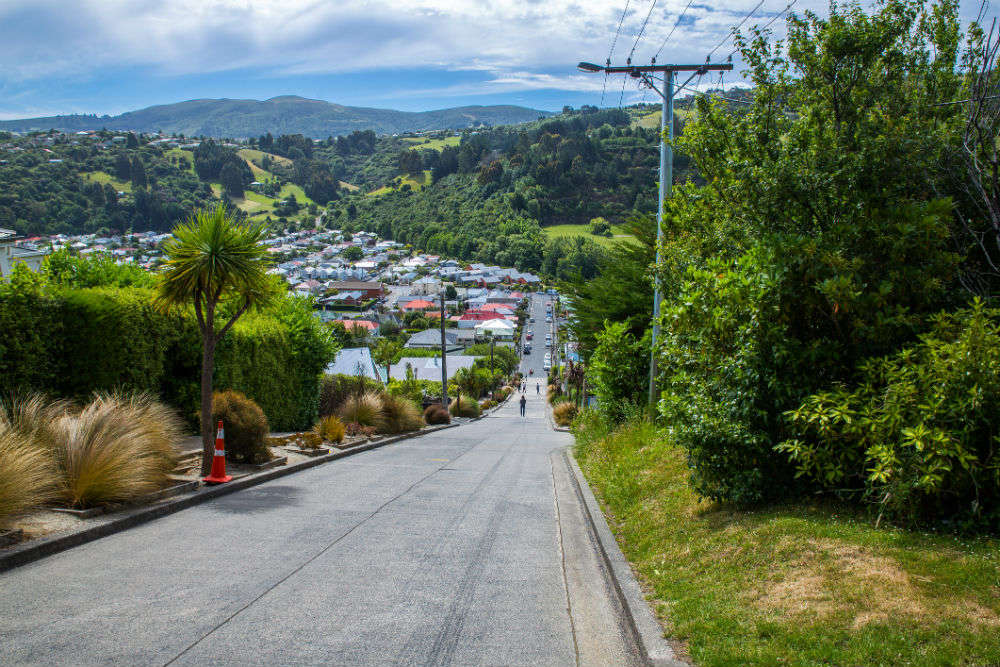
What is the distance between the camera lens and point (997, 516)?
17.2ft

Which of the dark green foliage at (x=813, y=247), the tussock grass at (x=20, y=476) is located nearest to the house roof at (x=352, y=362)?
the tussock grass at (x=20, y=476)

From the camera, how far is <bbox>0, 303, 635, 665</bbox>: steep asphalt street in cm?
453

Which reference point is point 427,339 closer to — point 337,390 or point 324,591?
point 337,390

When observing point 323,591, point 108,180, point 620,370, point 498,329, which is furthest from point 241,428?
point 108,180

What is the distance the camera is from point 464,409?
4444 centimetres

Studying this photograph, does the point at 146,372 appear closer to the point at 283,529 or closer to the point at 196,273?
the point at 196,273

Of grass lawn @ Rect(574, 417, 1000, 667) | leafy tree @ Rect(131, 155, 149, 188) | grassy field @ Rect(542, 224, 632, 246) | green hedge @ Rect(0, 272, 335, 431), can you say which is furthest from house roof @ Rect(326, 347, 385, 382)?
leafy tree @ Rect(131, 155, 149, 188)

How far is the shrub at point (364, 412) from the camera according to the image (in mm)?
20516

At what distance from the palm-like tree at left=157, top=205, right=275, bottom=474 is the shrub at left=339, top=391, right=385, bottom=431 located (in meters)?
9.73

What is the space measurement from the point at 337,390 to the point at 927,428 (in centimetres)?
2291

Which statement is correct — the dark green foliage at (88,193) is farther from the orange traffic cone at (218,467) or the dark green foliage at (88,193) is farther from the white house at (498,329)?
the orange traffic cone at (218,467)

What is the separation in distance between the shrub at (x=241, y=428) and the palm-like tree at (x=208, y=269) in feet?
3.61

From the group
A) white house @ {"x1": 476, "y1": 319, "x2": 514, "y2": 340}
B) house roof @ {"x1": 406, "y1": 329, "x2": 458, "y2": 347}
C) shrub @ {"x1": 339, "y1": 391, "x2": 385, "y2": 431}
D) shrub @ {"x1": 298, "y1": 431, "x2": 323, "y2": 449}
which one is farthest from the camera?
white house @ {"x1": 476, "y1": 319, "x2": 514, "y2": 340}

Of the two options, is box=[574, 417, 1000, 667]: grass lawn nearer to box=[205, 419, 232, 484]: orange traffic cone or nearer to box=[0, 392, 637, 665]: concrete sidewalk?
box=[0, 392, 637, 665]: concrete sidewalk
